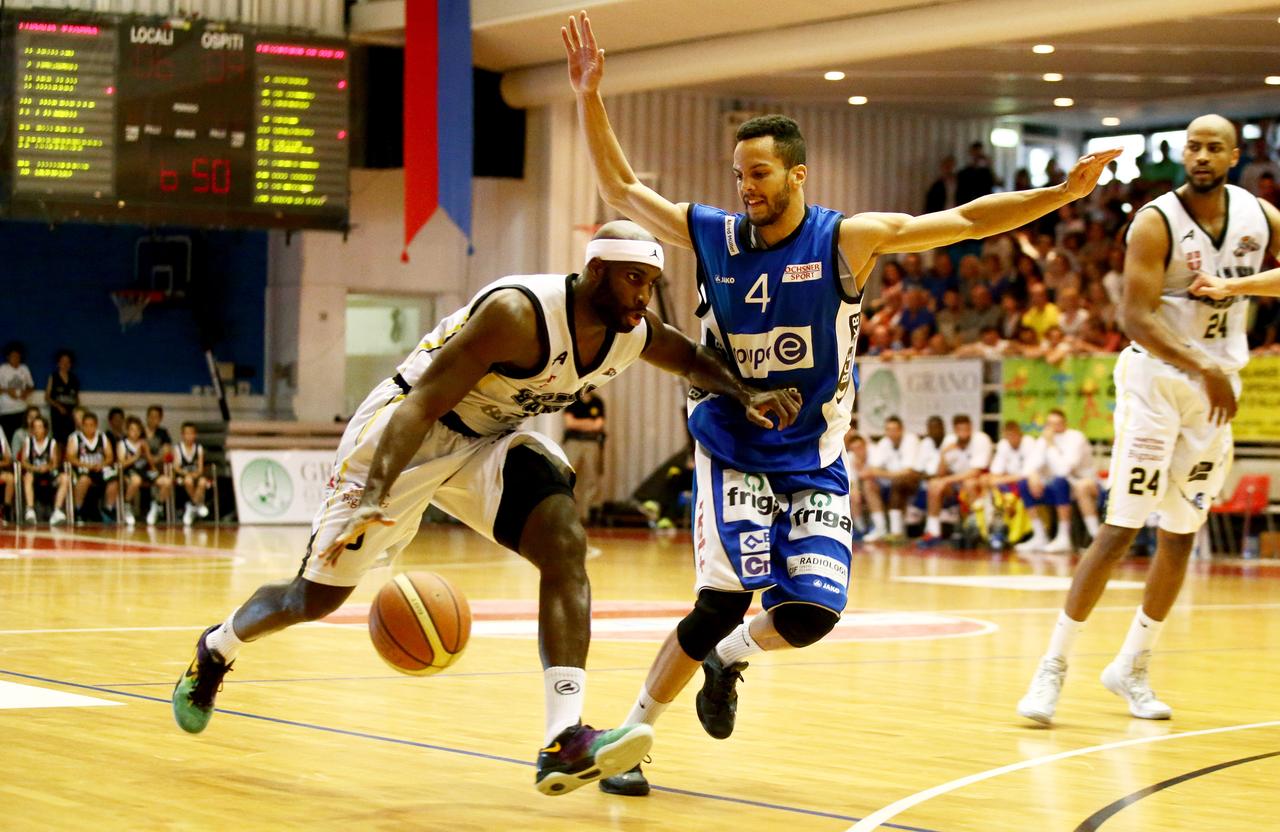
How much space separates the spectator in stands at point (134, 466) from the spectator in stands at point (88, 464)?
0.15 meters

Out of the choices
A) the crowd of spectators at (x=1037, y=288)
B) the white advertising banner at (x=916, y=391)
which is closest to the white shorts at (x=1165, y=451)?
the crowd of spectators at (x=1037, y=288)

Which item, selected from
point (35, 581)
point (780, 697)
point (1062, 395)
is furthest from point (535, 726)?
point (1062, 395)

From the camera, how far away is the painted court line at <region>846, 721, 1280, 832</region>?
4.41 metres

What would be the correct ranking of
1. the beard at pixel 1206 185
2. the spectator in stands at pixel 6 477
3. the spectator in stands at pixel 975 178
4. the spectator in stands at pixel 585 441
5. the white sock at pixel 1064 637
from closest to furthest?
the white sock at pixel 1064 637, the beard at pixel 1206 185, the spectator in stands at pixel 6 477, the spectator in stands at pixel 585 441, the spectator in stands at pixel 975 178

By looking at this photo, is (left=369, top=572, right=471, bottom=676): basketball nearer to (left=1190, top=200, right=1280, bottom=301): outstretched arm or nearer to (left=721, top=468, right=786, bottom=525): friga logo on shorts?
(left=721, top=468, right=786, bottom=525): friga logo on shorts

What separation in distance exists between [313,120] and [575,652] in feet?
48.2

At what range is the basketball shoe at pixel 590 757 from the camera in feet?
14.0

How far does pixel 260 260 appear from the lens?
23.0m

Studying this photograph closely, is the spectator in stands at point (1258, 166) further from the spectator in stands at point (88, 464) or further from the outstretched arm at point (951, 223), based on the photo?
the outstretched arm at point (951, 223)

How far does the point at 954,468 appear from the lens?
18688mm

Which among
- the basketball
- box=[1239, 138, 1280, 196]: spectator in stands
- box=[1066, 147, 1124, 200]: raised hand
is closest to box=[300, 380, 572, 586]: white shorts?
the basketball

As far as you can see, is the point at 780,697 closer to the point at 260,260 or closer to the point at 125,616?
the point at 125,616

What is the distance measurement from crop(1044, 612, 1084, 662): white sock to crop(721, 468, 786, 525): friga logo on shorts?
6.07 ft

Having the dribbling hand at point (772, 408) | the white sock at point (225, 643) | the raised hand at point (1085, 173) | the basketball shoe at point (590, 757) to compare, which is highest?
the raised hand at point (1085, 173)
